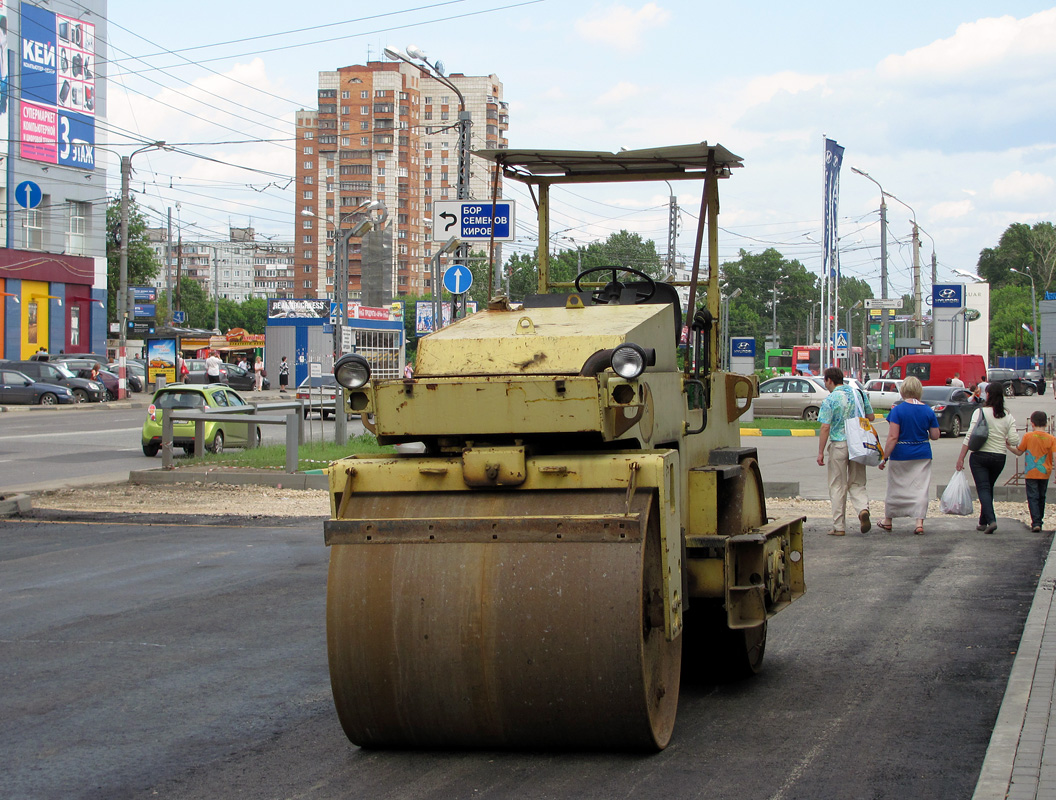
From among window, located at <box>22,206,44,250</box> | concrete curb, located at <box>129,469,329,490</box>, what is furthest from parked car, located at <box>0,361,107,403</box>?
concrete curb, located at <box>129,469,329,490</box>

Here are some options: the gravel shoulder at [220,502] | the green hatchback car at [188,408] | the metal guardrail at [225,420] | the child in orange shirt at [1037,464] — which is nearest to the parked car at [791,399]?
the green hatchback car at [188,408]

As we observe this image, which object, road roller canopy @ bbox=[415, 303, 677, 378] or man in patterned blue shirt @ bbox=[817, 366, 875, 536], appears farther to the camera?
man in patterned blue shirt @ bbox=[817, 366, 875, 536]

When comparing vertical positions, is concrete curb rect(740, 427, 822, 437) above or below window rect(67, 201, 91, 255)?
below

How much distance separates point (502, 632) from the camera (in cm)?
498

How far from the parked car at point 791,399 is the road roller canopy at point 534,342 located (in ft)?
98.9

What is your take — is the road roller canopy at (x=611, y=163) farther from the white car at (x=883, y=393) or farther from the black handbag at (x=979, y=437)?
the white car at (x=883, y=393)

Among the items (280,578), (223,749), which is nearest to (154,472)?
(280,578)

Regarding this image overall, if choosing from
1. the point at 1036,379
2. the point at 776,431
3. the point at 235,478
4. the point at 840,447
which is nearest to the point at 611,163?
the point at 840,447

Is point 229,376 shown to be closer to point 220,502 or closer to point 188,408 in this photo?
point 188,408

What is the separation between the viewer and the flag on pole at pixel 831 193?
3328 centimetres

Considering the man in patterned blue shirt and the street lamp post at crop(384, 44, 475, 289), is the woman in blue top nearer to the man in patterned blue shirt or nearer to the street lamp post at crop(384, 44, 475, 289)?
the man in patterned blue shirt

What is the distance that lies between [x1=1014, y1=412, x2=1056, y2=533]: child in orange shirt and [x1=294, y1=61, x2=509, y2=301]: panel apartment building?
11275 cm

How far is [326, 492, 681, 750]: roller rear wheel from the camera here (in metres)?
4.93

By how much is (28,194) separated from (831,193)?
33.8 meters
